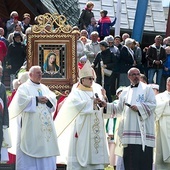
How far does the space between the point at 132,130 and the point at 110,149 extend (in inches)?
73.0

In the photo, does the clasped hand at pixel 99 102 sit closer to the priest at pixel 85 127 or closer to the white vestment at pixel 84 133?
the priest at pixel 85 127

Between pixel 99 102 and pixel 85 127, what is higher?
pixel 99 102

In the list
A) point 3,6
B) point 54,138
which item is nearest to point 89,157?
point 54,138

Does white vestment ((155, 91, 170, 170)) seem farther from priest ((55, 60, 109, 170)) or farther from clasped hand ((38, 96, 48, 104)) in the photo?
clasped hand ((38, 96, 48, 104))

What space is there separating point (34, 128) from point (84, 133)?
0.96 m

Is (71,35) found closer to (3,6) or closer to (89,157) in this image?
(89,157)

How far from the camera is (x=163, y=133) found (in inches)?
715

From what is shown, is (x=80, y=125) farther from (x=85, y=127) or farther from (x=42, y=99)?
(x=42, y=99)

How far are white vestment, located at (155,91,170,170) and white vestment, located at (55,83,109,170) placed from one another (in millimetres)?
1456

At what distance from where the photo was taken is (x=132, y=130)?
16.9m

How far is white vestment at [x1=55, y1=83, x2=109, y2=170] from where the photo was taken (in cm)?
1688

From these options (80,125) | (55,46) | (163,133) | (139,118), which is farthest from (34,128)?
(55,46)

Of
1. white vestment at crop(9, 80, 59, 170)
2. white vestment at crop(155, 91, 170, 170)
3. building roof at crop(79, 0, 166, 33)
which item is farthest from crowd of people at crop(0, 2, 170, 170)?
building roof at crop(79, 0, 166, 33)

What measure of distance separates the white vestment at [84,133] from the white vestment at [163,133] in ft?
4.78
